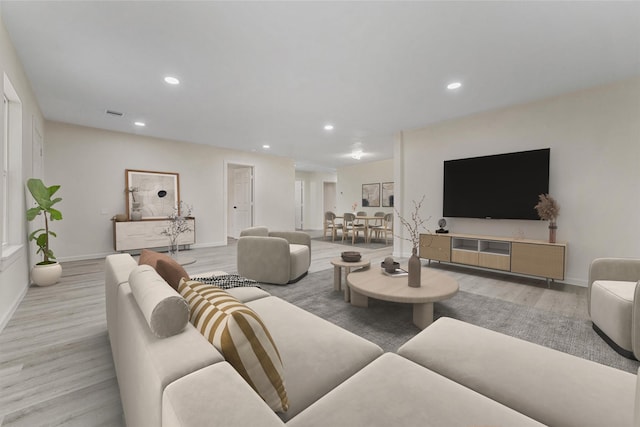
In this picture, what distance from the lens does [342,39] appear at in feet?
7.93

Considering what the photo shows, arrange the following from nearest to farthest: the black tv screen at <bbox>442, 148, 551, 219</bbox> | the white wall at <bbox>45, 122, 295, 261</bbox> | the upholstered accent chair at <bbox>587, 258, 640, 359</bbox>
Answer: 1. the upholstered accent chair at <bbox>587, 258, 640, 359</bbox>
2. the black tv screen at <bbox>442, 148, 551, 219</bbox>
3. the white wall at <bbox>45, 122, 295, 261</bbox>

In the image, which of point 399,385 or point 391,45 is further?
point 391,45

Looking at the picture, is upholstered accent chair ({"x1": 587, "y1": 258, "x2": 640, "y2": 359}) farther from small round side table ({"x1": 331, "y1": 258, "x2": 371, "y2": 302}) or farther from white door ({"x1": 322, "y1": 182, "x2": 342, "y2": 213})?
white door ({"x1": 322, "y1": 182, "x2": 342, "y2": 213})

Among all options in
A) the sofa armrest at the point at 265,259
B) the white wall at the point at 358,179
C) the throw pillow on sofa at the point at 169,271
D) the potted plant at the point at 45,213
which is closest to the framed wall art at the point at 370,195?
the white wall at the point at 358,179

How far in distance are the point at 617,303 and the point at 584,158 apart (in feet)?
8.41

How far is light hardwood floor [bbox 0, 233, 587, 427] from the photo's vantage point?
141cm

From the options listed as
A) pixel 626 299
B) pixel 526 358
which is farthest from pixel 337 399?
pixel 626 299

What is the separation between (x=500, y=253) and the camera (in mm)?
3939

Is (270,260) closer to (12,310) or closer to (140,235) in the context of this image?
(12,310)

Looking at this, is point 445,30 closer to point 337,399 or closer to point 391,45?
point 391,45

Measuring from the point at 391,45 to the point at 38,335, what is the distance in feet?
13.0

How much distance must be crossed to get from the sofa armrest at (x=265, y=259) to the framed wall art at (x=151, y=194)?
3386 mm

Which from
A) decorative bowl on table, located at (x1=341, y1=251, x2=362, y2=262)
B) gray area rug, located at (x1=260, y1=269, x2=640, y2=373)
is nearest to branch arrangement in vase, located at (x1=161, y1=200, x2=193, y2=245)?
gray area rug, located at (x1=260, y1=269, x2=640, y2=373)

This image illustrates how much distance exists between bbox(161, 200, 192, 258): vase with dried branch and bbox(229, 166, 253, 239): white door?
1752 mm
